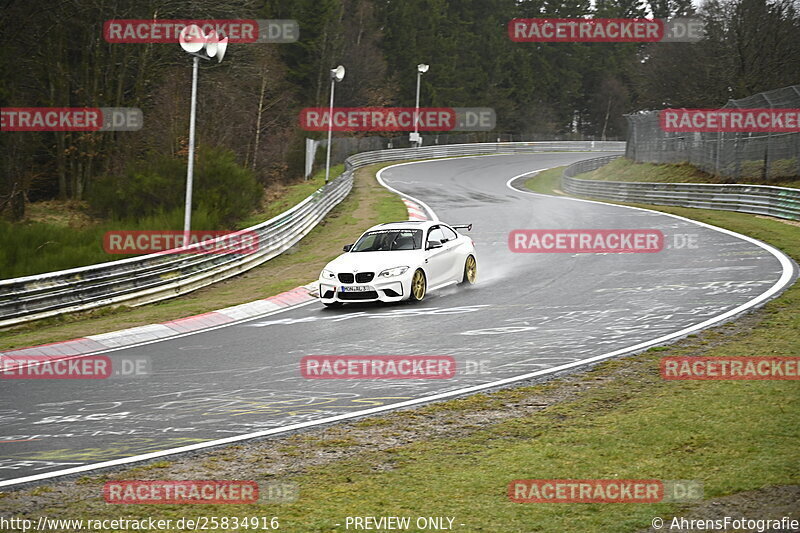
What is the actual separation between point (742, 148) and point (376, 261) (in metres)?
21.2

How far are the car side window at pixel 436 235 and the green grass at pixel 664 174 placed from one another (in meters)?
16.3

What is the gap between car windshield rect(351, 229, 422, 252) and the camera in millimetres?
16172

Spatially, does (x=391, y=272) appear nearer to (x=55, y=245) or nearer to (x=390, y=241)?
(x=390, y=241)

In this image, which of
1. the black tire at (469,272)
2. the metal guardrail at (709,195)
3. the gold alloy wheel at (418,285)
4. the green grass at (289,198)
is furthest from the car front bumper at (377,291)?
the green grass at (289,198)

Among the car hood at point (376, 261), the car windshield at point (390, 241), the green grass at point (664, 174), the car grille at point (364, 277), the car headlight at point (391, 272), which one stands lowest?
the car grille at point (364, 277)

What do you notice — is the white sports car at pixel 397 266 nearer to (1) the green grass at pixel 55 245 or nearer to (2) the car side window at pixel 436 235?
(2) the car side window at pixel 436 235

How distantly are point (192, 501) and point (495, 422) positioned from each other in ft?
9.97

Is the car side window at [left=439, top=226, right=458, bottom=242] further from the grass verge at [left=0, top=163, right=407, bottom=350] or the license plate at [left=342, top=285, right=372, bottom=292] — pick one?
the grass verge at [left=0, top=163, right=407, bottom=350]

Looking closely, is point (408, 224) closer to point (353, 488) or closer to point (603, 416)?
point (603, 416)

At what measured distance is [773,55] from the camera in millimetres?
52156

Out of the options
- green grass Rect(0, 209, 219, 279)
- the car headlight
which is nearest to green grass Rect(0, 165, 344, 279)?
green grass Rect(0, 209, 219, 279)

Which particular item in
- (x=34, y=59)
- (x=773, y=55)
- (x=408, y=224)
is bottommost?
(x=408, y=224)

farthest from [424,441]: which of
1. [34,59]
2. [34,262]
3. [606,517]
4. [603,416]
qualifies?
[34,59]

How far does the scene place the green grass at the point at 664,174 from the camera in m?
30.4
